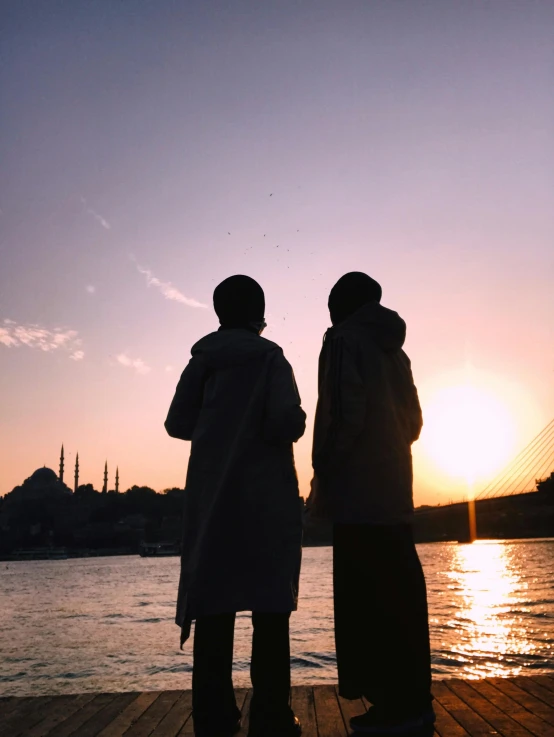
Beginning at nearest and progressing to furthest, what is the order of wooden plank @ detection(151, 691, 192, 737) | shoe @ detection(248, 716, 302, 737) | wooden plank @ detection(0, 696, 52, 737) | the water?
shoe @ detection(248, 716, 302, 737)
wooden plank @ detection(151, 691, 192, 737)
wooden plank @ detection(0, 696, 52, 737)
the water

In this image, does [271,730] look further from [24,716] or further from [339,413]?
[24,716]

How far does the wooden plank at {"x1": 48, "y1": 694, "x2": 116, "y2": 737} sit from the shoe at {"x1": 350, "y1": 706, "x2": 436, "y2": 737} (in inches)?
47.3

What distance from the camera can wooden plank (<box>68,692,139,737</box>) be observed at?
281 cm

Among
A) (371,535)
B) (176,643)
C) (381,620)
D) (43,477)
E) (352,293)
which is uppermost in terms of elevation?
(43,477)

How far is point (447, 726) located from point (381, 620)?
533mm

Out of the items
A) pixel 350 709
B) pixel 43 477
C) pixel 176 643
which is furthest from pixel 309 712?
pixel 43 477

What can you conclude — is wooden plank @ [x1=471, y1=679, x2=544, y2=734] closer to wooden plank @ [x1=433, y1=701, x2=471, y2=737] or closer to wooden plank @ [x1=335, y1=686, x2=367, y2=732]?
wooden plank @ [x1=433, y1=701, x2=471, y2=737]

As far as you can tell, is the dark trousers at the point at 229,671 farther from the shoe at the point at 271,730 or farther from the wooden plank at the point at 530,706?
the wooden plank at the point at 530,706

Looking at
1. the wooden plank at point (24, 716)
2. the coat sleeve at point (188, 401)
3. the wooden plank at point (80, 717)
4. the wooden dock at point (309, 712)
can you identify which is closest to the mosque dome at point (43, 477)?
the wooden plank at point (24, 716)

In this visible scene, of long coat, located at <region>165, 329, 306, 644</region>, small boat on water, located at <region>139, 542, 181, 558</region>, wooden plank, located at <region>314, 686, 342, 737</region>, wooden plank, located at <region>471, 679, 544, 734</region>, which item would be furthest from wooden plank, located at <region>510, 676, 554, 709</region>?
small boat on water, located at <region>139, 542, 181, 558</region>

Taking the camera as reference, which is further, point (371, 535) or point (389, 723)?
point (371, 535)

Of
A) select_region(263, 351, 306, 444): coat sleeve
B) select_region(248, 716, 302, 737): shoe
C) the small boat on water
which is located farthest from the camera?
the small boat on water

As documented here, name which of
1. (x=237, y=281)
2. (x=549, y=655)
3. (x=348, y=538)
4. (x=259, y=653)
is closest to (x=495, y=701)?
(x=348, y=538)

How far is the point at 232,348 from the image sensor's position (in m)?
2.61
